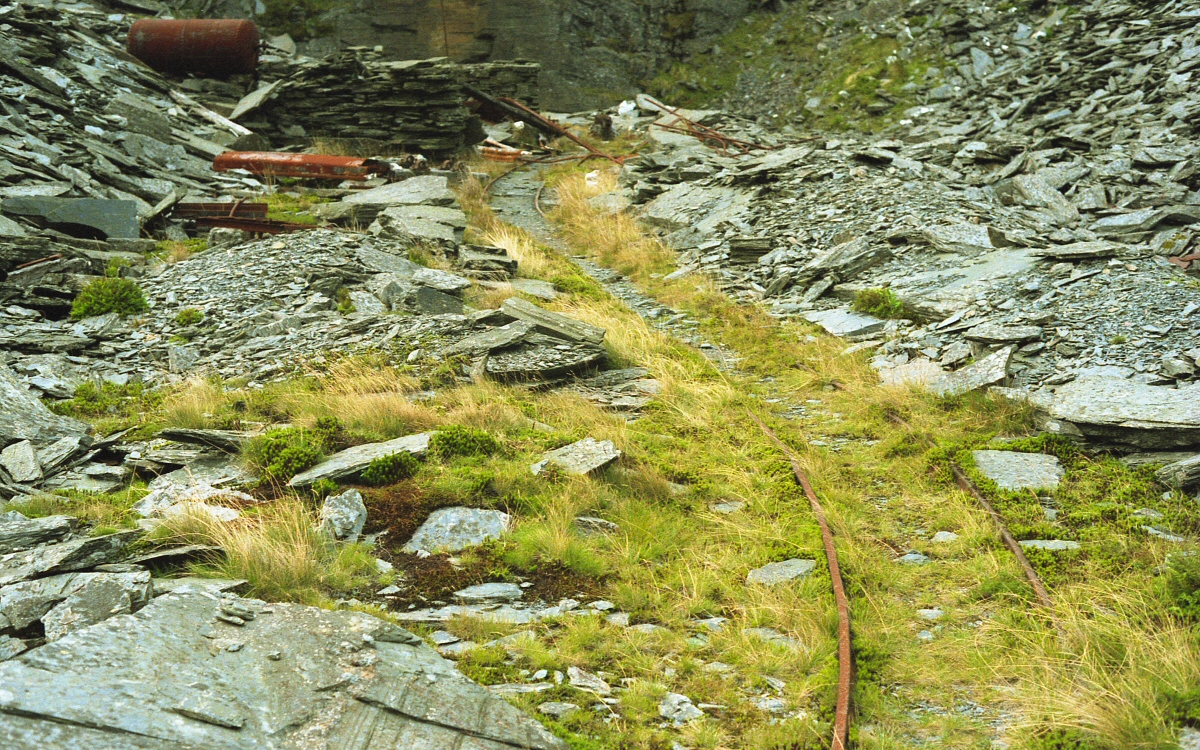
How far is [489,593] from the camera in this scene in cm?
530

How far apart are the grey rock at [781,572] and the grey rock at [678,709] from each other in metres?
1.28

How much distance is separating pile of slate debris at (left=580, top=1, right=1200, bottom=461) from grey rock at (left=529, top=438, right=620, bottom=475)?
3643mm

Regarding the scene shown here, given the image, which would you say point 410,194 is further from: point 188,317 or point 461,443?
point 461,443

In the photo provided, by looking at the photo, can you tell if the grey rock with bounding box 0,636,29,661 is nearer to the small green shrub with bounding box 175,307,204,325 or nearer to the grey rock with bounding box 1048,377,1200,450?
the small green shrub with bounding box 175,307,204,325

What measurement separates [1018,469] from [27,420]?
25.4 feet

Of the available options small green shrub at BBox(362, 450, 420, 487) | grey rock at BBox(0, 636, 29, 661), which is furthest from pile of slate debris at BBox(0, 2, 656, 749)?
small green shrub at BBox(362, 450, 420, 487)

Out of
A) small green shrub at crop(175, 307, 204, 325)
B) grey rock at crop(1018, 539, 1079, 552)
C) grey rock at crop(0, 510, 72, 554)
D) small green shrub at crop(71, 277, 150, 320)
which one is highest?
grey rock at crop(0, 510, 72, 554)

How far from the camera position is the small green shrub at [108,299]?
10.0m

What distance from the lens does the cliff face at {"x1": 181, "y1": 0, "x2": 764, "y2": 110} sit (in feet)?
90.9

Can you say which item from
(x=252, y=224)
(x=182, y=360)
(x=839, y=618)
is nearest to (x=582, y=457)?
(x=839, y=618)

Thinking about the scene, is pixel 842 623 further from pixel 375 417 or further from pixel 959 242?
pixel 959 242

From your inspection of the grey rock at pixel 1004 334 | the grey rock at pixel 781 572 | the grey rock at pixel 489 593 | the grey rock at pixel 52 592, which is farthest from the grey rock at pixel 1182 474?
the grey rock at pixel 52 592

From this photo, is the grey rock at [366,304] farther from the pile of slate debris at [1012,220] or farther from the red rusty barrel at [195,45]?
the red rusty barrel at [195,45]

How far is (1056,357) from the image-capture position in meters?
8.17
